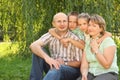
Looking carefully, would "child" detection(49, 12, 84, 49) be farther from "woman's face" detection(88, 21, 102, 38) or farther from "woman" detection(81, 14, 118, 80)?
"woman's face" detection(88, 21, 102, 38)

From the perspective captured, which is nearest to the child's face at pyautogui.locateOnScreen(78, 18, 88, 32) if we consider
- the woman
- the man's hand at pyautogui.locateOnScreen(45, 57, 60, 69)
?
the woman

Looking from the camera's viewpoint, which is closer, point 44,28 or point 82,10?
point 82,10

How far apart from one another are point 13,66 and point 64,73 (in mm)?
3993

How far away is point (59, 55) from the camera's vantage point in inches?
182

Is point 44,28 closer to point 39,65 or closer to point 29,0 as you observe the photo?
point 29,0

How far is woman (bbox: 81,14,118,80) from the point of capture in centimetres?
401

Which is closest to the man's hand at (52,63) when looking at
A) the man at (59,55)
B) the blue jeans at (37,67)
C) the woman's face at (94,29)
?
the man at (59,55)

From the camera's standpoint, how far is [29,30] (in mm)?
6418

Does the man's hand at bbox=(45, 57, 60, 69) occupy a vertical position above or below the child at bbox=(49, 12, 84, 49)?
below

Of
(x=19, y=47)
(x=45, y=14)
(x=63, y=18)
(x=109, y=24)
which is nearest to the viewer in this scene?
(x=63, y=18)

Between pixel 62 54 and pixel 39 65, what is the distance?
284 mm

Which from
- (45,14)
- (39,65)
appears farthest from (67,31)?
(45,14)

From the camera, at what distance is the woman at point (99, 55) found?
401cm

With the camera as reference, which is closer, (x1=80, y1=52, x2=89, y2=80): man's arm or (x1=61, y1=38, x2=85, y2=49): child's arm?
(x1=80, y1=52, x2=89, y2=80): man's arm
